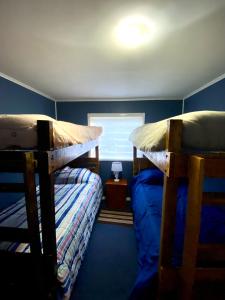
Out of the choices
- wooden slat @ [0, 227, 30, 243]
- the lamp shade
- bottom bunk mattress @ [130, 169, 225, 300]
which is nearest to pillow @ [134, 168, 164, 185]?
bottom bunk mattress @ [130, 169, 225, 300]

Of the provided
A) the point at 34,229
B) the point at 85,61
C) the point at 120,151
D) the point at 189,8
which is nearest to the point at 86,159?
the point at 120,151

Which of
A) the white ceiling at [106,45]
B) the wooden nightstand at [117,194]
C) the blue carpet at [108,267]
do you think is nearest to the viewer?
the white ceiling at [106,45]

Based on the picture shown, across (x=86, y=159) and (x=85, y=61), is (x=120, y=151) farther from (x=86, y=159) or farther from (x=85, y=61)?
(x=85, y=61)

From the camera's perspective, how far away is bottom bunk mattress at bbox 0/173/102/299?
1275mm

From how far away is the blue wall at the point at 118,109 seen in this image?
3443 mm

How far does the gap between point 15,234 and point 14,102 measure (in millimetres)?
2021

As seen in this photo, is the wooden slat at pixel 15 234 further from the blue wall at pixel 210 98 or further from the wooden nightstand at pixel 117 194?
the blue wall at pixel 210 98

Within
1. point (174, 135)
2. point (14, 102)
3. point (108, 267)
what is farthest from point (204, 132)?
point (14, 102)

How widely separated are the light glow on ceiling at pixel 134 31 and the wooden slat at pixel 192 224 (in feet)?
3.13

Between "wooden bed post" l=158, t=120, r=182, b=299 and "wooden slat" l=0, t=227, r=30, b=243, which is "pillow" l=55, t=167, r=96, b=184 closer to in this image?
"wooden slat" l=0, t=227, r=30, b=243

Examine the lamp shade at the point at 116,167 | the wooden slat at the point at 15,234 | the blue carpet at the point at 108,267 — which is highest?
the wooden slat at the point at 15,234

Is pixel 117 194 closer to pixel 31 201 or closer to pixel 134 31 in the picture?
pixel 31 201

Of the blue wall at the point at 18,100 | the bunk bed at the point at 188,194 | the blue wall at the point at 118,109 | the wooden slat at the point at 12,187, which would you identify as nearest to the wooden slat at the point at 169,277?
the bunk bed at the point at 188,194

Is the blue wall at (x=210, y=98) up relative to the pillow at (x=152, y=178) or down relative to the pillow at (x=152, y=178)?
up
